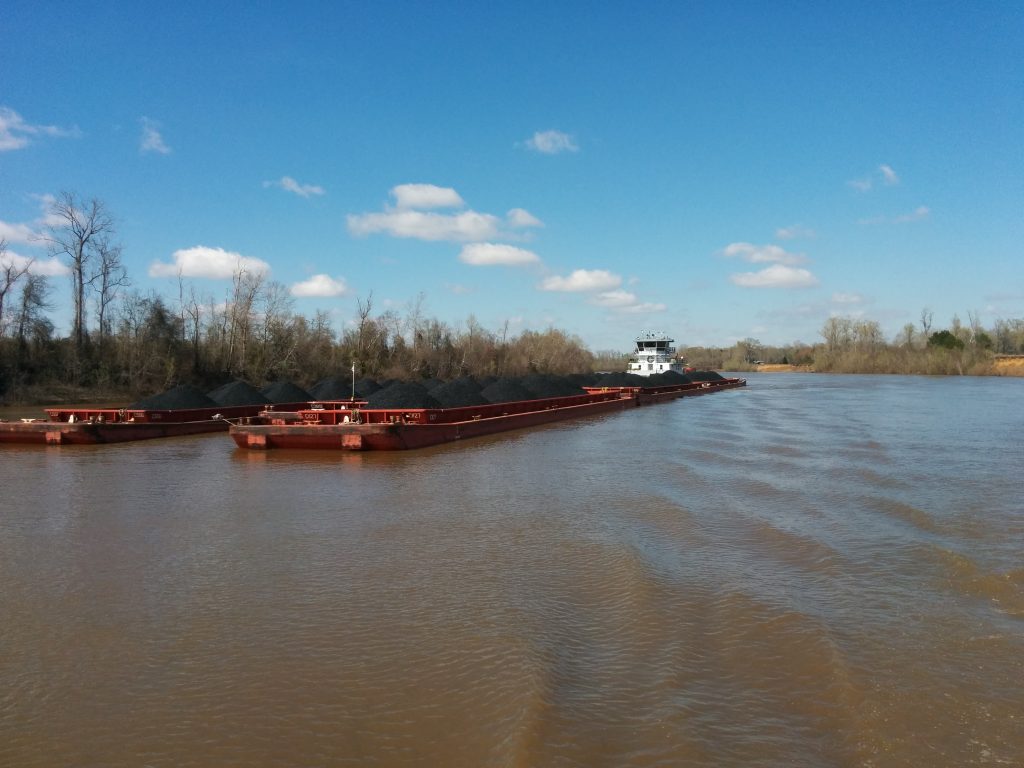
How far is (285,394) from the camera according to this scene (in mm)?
26516

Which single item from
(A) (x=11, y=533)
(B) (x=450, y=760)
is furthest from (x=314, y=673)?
(A) (x=11, y=533)

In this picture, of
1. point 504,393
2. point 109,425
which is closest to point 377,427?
point 109,425

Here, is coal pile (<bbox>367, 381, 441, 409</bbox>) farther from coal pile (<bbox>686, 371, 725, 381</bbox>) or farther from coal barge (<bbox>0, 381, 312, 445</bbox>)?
coal pile (<bbox>686, 371, 725, 381</bbox>)

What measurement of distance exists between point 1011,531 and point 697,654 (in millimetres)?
6499

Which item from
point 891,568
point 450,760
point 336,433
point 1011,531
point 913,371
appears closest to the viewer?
point 450,760

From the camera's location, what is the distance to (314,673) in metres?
4.70

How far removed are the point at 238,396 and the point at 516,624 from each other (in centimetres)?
2198

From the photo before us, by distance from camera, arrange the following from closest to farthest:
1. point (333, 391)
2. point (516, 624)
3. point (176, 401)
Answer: point (516, 624) → point (176, 401) → point (333, 391)

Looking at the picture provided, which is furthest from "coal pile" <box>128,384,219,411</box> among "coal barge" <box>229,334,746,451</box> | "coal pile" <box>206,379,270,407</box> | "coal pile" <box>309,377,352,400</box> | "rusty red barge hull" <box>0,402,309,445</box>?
"coal pile" <box>309,377,352,400</box>

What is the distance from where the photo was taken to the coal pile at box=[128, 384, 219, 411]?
2158 centimetres

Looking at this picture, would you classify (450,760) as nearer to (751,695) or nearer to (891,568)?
(751,695)

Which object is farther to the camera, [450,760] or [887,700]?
[887,700]

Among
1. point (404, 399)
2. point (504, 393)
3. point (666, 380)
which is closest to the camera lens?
point (404, 399)

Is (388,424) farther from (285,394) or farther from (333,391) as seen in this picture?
(333,391)
